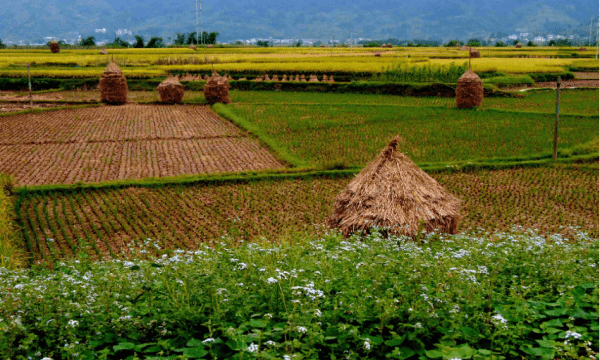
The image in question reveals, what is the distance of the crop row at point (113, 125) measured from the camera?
1861 cm

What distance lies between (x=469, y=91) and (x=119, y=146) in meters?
13.5

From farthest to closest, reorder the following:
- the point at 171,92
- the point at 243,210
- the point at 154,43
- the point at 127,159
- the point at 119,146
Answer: the point at 154,43 < the point at 171,92 < the point at 119,146 < the point at 127,159 < the point at 243,210

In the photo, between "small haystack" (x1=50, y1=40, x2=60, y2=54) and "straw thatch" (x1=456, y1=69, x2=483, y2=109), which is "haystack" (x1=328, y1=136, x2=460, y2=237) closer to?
"straw thatch" (x1=456, y1=69, x2=483, y2=109)

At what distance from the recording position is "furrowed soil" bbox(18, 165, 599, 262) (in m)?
9.64

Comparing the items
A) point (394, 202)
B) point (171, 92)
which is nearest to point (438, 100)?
point (171, 92)

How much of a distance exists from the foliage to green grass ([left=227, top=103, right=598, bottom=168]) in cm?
995

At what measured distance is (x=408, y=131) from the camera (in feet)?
62.8

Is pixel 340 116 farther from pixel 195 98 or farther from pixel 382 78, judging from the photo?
pixel 382 78


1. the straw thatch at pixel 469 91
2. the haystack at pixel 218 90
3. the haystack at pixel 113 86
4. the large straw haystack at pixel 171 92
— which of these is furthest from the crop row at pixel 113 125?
the straw thatch at pixel 469 91

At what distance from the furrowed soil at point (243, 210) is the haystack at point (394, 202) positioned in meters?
0.95

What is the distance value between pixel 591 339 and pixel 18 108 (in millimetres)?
25806

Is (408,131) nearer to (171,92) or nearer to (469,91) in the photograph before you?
(469,91)

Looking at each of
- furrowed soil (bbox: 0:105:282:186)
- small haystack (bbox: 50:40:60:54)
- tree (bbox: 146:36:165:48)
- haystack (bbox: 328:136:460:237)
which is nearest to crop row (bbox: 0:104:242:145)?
furrowed soil (bbox: 0:105:282:186)

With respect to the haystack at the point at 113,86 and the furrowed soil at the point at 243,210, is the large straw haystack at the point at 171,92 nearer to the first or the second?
the haystack at the point at 113,86
